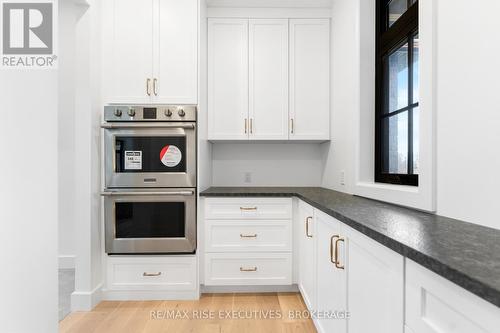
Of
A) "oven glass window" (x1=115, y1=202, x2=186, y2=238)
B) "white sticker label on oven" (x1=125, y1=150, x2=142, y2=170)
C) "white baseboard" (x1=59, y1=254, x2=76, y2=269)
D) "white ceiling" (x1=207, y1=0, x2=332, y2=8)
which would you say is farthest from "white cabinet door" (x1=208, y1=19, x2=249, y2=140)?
"white baseboard" (x1=59, y1=254, x2=76, y2=269)

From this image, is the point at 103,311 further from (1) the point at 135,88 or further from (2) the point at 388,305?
(2) the point at 388,305

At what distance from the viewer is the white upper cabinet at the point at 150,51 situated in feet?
7.84

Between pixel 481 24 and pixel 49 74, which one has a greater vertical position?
pixel 481 24

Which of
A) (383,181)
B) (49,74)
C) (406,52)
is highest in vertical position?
(406,52)

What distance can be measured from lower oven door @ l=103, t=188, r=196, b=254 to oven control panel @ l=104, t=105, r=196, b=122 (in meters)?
0.58

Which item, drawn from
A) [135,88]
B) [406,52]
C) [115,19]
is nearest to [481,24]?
[406,52]

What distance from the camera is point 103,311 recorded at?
2.19 meters

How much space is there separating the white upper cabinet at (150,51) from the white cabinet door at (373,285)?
5.79 feet

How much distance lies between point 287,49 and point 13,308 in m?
2.63

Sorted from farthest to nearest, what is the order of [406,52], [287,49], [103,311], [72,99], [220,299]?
[72,99] → [287,49] → [220,299] → [103,311] → [406,52]

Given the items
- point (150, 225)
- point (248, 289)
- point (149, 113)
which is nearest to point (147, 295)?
point (150, 225)

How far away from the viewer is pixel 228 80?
109 inches

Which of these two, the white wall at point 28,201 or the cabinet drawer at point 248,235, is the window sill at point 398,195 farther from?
the white wall at point 28,201
